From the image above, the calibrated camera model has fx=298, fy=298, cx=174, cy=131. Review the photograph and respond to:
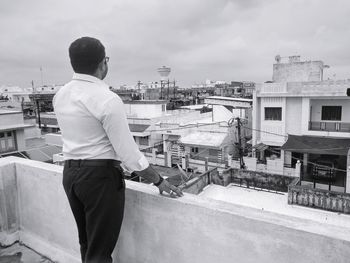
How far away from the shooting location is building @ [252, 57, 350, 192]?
1537 centimetres

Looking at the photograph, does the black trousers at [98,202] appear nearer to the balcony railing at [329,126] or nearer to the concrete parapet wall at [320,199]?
the concrete parapet wall at [320,199]

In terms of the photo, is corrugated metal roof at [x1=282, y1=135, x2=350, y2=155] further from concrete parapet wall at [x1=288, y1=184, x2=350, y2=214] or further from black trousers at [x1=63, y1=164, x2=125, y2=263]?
black trousers at [x1=63, y1=164, x2=125, y2=263]

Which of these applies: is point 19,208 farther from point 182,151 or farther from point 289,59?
point 289,59

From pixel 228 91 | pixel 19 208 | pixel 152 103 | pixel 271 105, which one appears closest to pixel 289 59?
pixel 271 105

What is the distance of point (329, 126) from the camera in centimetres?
1641

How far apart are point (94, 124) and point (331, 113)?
17480mm

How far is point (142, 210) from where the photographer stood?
183cm

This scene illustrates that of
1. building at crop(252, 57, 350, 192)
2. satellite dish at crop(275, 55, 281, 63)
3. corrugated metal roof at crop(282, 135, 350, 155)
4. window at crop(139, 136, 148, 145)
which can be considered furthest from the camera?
window at crop(139, 136, 148, 145)

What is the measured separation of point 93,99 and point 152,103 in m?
24.5

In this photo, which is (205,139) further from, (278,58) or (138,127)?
(278,58)

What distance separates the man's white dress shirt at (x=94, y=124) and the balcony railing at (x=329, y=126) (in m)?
16.8

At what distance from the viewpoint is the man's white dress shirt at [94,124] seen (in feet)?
4.61

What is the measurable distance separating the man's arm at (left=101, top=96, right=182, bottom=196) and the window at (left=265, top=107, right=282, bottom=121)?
16623mm

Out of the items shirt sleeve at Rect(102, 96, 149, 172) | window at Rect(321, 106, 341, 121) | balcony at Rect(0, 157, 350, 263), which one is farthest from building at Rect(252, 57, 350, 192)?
shirt sleeve at Rect(102, 96, 149, 172)
